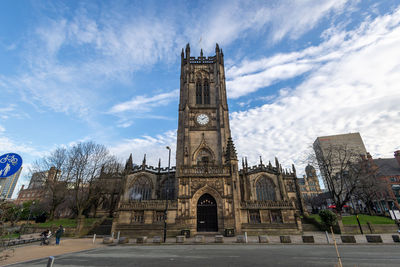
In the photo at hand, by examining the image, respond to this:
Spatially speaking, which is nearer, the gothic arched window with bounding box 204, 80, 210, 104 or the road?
the road

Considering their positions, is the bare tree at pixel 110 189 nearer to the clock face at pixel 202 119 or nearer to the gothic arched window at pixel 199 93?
the clock face at pixel 202 119

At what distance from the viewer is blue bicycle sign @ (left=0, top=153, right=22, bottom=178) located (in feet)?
17.0

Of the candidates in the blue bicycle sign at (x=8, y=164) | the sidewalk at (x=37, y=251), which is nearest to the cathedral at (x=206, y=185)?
the sidewalk at (x=37, y=251)

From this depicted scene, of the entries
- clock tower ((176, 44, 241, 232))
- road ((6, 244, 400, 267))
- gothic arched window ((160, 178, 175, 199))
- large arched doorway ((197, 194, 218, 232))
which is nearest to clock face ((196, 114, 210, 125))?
clock tower ((176, 44, 241, 232))

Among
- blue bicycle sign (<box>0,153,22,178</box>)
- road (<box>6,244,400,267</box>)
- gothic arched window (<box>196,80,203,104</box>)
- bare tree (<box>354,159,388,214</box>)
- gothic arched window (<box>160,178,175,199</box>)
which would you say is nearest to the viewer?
blue bicycle sign (<box>0,153,22,178</box>)

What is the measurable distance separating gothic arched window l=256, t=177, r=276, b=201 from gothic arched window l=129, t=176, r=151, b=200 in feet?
69.1

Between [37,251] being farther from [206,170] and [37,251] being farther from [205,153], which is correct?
[205,153]

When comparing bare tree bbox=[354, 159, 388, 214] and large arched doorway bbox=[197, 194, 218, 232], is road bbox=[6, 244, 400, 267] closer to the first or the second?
large arched doorway bbox=[197, 194, 218, 232]

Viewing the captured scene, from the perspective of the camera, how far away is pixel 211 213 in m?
22.1

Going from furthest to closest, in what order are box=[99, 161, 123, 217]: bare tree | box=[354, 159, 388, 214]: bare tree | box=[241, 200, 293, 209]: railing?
box=[99, 161, 123, 217]: bare tree, box=[354, 159, 388, 214]: bare tree, box=[241, 200, 293, 209]: railing

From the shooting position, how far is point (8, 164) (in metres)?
5.27

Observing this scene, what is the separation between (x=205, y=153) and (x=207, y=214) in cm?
1218

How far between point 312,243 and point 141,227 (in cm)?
1748

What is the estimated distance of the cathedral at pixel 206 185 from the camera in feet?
70.2
